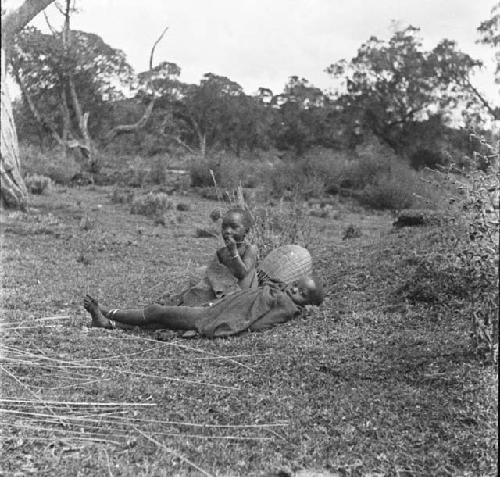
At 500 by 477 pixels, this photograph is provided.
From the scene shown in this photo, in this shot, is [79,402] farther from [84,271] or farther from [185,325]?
[84,271]

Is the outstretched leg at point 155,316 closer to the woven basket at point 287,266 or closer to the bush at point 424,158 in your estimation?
the woven basket at point 287,266

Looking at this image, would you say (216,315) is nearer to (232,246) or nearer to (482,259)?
(232,246)

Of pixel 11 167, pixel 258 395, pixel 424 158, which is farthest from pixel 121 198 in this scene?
pixel 424 158

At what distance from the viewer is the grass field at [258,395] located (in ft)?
7.89

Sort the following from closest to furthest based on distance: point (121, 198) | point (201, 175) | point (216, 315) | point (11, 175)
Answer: point (216, 315) < point (11, 175) < point (121, 198) < point (201, 175)

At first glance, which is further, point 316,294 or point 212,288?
point 316,294

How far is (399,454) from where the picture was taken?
8.14ft

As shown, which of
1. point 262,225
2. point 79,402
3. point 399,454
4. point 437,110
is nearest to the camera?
point 399,454

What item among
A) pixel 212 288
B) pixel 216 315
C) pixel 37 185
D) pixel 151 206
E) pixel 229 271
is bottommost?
pixel 216 315

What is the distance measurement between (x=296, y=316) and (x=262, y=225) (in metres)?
2.82

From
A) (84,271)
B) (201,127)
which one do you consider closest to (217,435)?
(84,271)

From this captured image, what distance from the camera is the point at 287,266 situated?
16.0 feet

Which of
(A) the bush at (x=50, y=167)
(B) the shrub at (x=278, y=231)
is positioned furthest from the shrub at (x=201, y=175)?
(B) the shrub at (x=278, y=231)

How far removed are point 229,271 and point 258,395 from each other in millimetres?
1631
